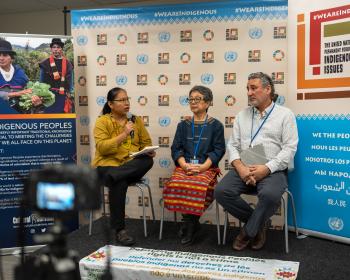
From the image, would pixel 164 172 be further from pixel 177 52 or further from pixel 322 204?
pixel 322 204

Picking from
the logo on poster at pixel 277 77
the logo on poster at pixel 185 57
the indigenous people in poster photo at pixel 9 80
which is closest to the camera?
the indigenous people in poster photo at pixel 9 80

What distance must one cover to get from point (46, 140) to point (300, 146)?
2.14m

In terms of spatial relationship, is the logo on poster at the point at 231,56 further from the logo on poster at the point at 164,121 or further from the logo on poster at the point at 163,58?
the logo on poster at the point at 164,121

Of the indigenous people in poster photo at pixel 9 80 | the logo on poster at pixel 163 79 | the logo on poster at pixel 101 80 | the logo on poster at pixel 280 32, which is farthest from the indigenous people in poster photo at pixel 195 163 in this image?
the indigenous people in poster photo at pixel 9 80

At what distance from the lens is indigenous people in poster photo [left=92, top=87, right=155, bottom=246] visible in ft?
10.1

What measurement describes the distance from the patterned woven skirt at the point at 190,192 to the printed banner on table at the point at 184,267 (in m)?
0.35

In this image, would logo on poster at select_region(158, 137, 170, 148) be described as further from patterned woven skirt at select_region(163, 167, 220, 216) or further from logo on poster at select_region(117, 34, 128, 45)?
logo on poster at select_region(117, 34, 128, 45)

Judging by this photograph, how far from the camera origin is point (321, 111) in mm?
3078

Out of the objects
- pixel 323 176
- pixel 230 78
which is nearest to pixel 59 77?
pixel 230 78

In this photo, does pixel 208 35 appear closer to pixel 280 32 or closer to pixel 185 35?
pixel 185 35

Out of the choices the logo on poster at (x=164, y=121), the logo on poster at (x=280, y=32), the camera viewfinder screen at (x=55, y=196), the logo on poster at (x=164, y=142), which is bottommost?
the logo on poster at (x=164, y=142)

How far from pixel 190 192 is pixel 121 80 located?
141 centimetres

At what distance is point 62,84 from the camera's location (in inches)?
134

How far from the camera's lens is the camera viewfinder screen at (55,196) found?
3.03ft
